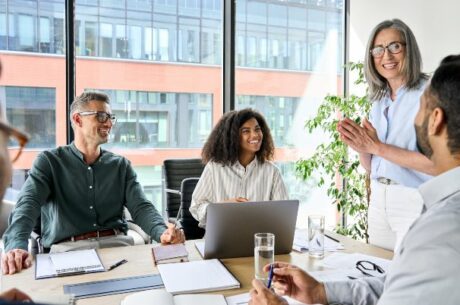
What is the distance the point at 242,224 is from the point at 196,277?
271 millimetres

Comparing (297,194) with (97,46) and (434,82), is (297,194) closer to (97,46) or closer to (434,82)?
(97,46)

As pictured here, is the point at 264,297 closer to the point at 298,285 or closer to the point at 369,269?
the point at 298,285

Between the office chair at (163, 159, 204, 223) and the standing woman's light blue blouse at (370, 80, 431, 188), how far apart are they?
1523 mm

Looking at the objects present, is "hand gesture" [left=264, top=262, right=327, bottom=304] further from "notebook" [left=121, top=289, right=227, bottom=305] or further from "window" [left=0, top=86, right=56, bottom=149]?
"window" [left=0, top=86, right=56, bottom=149]

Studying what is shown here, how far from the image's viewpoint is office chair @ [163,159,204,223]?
10.5 ft

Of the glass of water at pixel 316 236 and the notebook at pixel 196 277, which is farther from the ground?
the glass of water at pixel 316 236

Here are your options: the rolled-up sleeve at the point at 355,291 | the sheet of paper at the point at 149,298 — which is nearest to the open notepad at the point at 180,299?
the sheet of paper at the point at 149,298

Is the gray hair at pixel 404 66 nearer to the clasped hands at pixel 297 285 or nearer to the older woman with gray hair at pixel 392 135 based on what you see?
the older woman with gray hair at pixel 392 135

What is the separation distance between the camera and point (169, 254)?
1621 millimetres

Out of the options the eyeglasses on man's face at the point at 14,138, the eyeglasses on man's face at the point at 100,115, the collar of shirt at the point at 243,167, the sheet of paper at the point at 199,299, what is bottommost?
the sheet of paper at the point at 199,299

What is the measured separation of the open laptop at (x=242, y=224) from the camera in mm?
1524

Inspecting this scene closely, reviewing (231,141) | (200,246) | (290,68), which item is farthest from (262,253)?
(290,68)

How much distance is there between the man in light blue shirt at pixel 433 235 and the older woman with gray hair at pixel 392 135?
763 mm

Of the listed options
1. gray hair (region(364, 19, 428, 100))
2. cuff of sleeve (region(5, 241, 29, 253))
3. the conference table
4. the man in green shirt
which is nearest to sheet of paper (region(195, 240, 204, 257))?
the conference table
